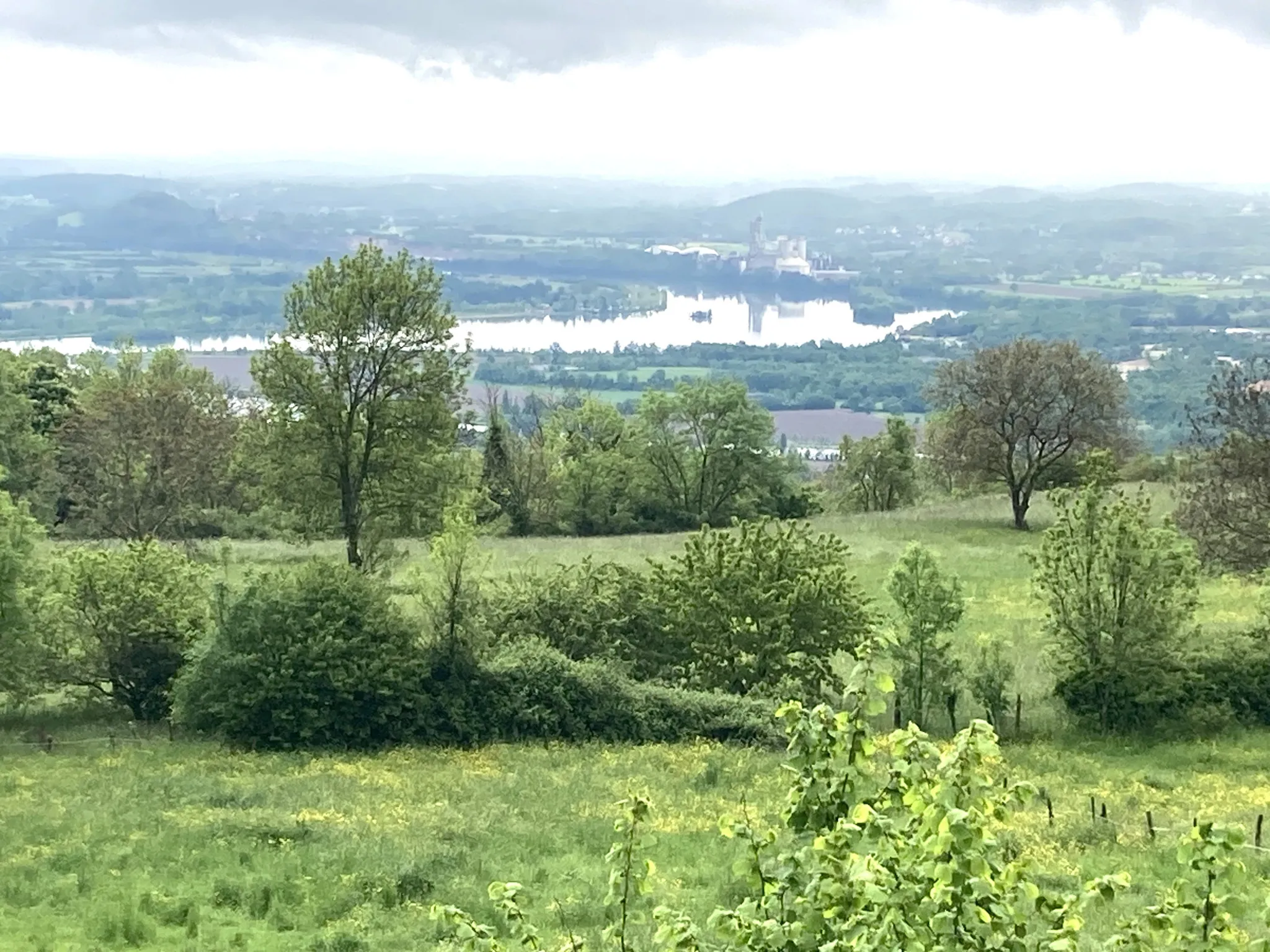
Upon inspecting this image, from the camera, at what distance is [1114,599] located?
27422 mm

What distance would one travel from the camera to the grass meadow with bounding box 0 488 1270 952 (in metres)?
15.2

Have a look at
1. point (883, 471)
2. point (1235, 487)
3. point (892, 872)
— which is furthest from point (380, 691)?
point (883, 471)

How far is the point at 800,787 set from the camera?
6.01m

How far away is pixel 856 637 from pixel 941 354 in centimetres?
14489

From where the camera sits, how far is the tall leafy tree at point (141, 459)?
5259 centimetres

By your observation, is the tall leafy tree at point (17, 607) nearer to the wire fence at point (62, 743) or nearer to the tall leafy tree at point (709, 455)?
the wire fence at point (62, 743)

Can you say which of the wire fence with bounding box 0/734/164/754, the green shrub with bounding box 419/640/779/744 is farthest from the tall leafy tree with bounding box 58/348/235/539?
the green shrub with bounding box 419/640/779/744

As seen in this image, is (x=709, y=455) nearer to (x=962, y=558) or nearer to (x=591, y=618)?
(x=962, y=558)

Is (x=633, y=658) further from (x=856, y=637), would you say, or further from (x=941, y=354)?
(x=941, y=354)

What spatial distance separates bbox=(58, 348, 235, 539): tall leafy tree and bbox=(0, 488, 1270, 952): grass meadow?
2443 centimetres

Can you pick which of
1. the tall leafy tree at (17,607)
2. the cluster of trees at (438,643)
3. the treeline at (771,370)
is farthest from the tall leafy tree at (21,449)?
the treeline at (771,370)

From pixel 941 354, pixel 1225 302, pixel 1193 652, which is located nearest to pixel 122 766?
pixel 1193 652

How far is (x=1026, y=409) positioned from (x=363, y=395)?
30.7 m

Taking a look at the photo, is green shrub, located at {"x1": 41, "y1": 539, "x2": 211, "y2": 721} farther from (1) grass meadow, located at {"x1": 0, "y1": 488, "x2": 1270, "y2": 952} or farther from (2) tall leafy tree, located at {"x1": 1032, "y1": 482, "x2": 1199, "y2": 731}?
(2) tall leafy tree, located at {"x1": 1032, "y1": 482, "x2": 1199, "y2": 731}
